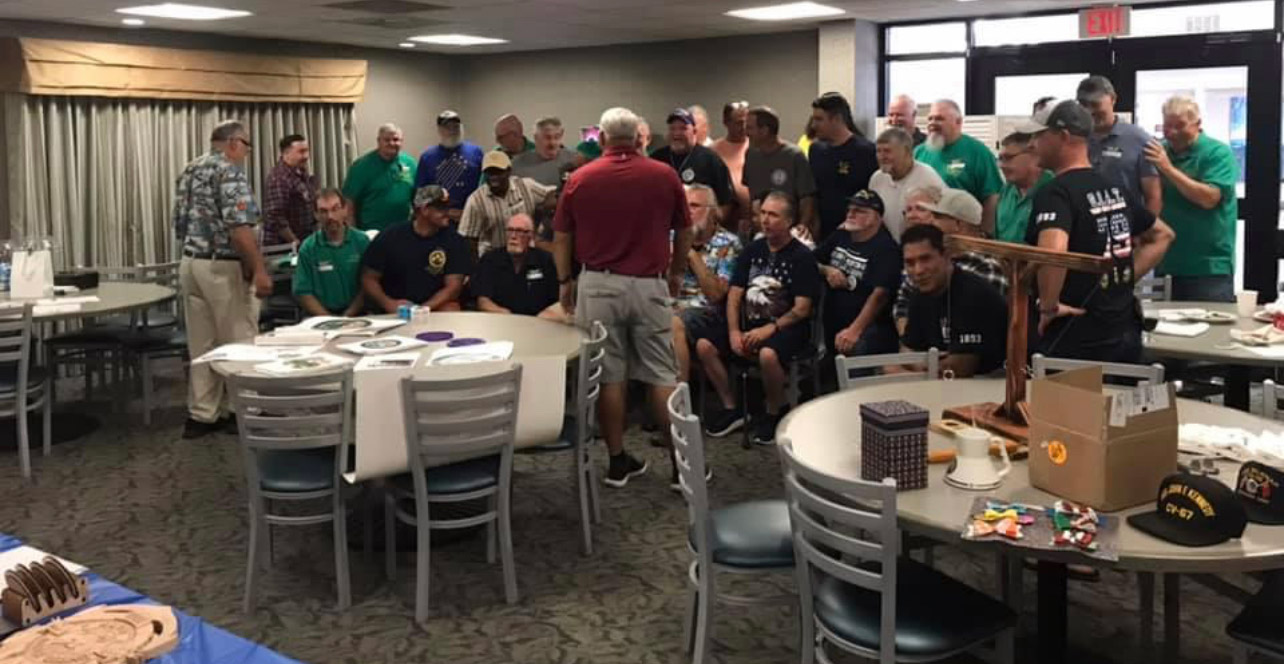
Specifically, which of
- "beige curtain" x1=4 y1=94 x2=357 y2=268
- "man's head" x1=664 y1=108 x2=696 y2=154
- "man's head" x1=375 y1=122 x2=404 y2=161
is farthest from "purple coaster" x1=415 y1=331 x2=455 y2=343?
"beige curtain" x1=4 y1=94 x2=357 y2=268

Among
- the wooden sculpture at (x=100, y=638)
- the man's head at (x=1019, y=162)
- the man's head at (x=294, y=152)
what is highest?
the man's head at (x=294, y=152)

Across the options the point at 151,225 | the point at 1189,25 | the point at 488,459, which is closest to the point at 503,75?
the point at 151,225

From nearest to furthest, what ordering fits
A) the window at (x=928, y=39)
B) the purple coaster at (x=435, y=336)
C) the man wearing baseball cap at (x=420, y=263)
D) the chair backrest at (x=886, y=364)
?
the chair backrest at (x=886, y=364) → the purple coaster at (x=435, y=336) → the man wearing baseball cap at (x=420, y=263) → the window at (x=928, y=39)

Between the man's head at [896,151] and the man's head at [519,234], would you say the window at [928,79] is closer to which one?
the man's head at [896,151]

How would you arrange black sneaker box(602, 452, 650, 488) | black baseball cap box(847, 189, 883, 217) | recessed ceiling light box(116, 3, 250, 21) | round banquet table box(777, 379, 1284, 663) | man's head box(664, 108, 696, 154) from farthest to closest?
recessed ceiling light box(116, 3, 250, 21) < man's head box(664, 108, 696, 154) < black baseball cap box(847, 189, 883, 217) < black sneaker box(602, 452, 650, 488) < round banquet table box(777, 379, 1284, 663)

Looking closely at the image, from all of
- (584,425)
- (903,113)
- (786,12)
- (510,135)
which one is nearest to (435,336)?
(584,425)

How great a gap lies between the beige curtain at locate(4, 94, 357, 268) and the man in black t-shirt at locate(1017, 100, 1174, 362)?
6.73 m

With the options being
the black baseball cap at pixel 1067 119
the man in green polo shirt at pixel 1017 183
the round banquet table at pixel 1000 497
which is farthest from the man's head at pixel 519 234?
the black baseball cap at pixel 1067 119

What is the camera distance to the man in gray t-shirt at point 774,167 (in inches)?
260

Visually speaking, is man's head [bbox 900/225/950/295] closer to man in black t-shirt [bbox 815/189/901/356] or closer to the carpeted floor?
the carpeted floor

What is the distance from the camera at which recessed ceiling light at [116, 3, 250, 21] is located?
24.4 ft

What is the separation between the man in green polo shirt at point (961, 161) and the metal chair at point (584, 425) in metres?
2.75

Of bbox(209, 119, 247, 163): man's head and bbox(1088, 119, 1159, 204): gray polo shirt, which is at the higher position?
bbox(209, 119, 247, 163): man's head

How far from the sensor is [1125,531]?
233 cm
